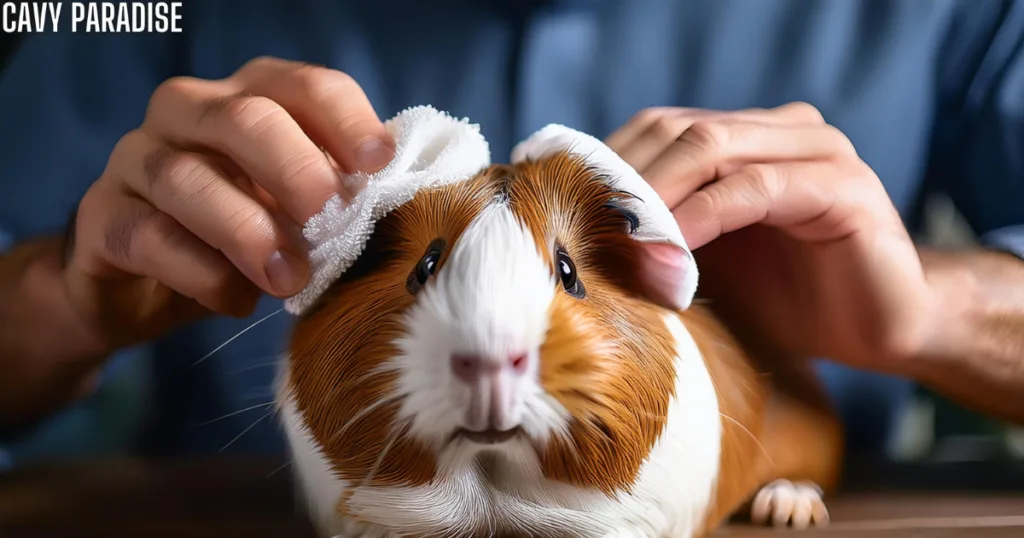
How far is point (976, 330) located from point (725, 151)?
A: 0.39 m

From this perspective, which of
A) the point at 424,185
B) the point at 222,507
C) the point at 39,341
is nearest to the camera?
the point at 424,185

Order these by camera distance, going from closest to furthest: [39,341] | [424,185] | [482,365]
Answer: [482,365]
[424,185]
[39,341]

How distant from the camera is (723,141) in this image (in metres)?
0.69

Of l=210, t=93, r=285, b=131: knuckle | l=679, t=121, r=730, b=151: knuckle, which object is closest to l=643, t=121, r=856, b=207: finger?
l=679, t=121, r=730, b=151: knuckle

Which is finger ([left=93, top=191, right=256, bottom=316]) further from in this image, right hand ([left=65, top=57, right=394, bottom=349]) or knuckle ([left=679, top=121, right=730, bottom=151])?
knuckle ([left=679, top=121, right=730, bottom=151])

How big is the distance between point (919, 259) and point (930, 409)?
0.94ft

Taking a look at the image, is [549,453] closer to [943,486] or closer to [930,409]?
[943,486]

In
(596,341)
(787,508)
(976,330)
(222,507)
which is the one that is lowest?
(222,507)

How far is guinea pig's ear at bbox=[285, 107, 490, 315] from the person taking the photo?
56 centimetres

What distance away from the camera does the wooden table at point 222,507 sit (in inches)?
28.0

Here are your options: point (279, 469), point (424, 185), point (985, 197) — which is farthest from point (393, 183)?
point (985, 197)

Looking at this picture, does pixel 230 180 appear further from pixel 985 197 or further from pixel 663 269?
pixel 985 197

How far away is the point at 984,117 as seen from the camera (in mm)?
975

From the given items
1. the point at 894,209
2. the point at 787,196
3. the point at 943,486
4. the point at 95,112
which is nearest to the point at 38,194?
the point at 95,112
